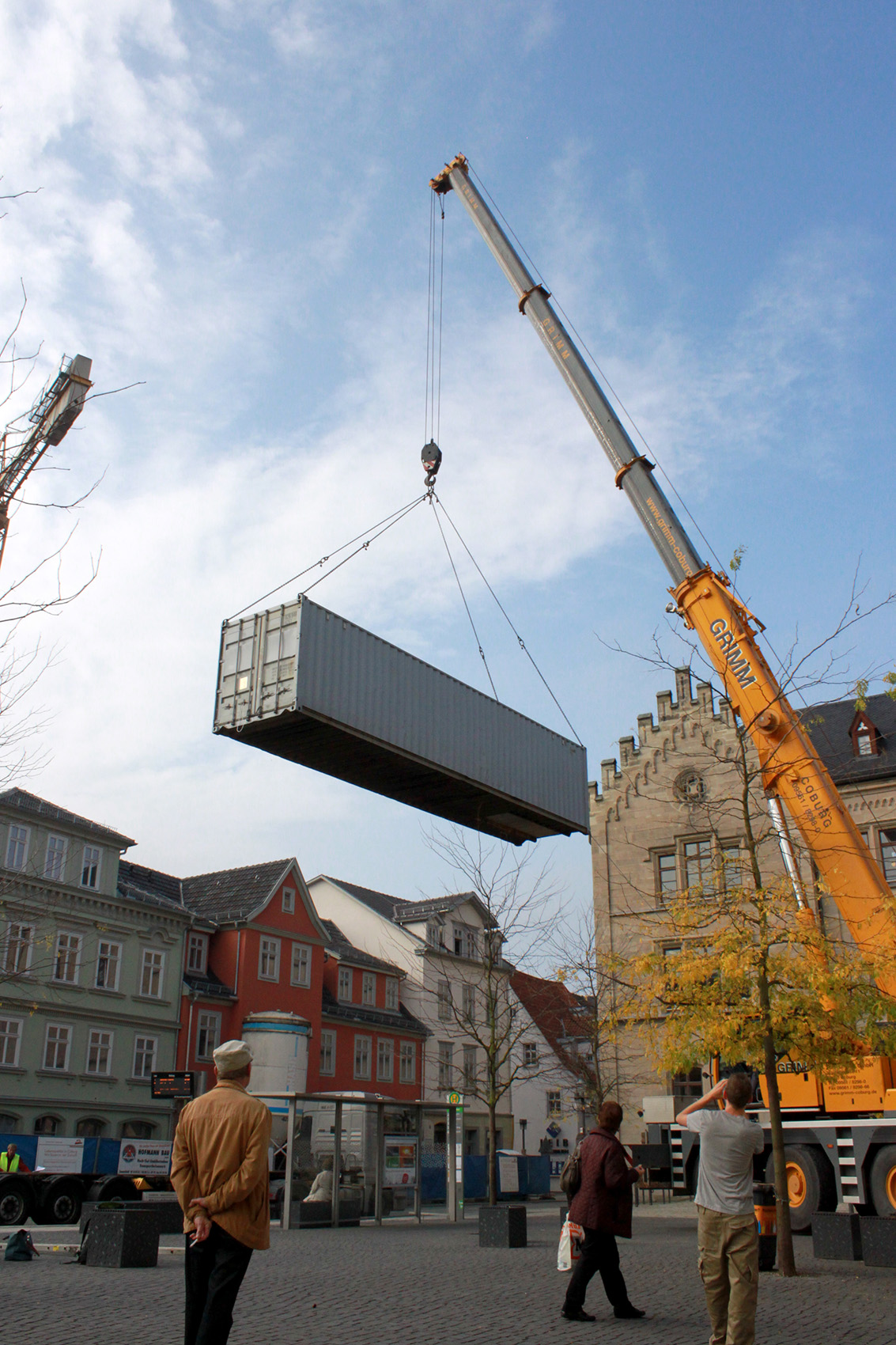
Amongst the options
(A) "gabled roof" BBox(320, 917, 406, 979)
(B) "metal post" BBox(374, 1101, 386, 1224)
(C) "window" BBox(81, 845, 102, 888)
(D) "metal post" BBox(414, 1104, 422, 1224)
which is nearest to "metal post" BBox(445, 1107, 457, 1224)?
(D) "metal post" BBox(414, 1104, 422, 1224)

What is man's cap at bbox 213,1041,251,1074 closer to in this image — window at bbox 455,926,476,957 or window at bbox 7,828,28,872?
window at bbox 7,828,28,872

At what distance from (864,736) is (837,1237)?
25102mm

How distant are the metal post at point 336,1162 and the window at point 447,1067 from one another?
95.9 ft

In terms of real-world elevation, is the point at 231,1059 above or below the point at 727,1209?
above

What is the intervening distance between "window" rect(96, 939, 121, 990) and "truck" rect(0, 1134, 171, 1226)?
969 cm

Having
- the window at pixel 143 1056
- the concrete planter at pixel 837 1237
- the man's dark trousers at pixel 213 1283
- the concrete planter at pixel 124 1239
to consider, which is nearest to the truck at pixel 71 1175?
the window at pixel 143 1056

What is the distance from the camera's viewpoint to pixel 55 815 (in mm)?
35875

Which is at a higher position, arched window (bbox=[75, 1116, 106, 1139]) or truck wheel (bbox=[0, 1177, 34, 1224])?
arched window (bbox=[75, 1116, 106, 1139])

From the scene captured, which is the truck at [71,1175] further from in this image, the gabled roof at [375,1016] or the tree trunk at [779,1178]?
the gabled roof at [375,1016]

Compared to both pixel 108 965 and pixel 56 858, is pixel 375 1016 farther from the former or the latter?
pixel 56 858

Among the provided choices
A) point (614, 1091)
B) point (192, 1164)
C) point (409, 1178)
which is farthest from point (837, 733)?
point (192, 1164)

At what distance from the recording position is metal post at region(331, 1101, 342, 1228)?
2152 centimetres

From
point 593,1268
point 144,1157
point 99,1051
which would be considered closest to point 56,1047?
point 99,1051

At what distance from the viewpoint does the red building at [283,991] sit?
131 feet
